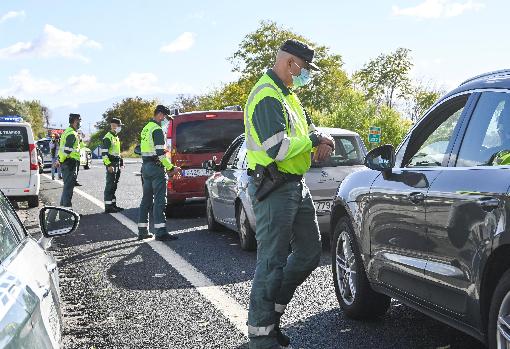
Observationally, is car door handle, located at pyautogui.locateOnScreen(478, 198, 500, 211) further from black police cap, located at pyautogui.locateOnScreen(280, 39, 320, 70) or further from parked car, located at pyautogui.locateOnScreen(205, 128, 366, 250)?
parked car, located at pyautogui.locateOnScreen(205, 128, 366, 250)

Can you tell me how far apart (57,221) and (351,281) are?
261 cm

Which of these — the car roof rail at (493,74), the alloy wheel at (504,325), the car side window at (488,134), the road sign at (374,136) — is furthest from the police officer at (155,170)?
the road sign at (374,136)

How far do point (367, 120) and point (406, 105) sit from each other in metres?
26.1

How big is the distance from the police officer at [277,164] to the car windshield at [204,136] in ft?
28.1

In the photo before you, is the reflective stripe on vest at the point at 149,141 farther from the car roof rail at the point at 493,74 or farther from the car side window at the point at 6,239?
the car side window at the point at 6,239

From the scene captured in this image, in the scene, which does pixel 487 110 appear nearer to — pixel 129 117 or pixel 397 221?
pixel 397 221

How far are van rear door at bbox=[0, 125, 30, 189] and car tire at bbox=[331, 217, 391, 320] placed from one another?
11.8 meters

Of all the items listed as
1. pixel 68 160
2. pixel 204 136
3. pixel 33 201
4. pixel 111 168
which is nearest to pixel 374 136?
pixel 111 168

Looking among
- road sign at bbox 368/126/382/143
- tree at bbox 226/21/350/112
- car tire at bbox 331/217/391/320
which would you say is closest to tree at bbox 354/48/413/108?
tree at bbox 226/21/350/112

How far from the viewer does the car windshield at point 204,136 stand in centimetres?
1352

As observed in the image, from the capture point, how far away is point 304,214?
5.06m

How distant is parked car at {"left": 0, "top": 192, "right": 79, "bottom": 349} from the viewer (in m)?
1.91

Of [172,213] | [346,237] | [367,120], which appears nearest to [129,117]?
[367,120]

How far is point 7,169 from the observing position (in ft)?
53.4
